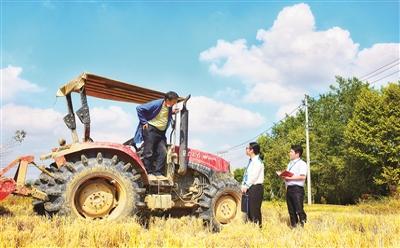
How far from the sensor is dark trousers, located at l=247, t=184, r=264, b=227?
26.7 feet

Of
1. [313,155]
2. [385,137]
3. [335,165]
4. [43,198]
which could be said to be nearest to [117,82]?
[43,198]

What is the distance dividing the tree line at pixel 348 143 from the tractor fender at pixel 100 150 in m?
26.1

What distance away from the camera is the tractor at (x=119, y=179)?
24.3ft

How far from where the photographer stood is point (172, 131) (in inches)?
363

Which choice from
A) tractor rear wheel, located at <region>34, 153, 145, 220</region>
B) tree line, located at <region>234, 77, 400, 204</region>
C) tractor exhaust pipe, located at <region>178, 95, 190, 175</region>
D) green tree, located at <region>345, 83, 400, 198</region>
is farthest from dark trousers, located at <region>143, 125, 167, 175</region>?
green tree, located at <region>345, 83, 400, 198</region>

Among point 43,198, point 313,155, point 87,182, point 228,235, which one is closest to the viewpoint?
point 228,235

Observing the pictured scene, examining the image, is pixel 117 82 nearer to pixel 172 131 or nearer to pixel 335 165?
pixel 172 131

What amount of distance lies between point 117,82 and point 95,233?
3816 millimetres

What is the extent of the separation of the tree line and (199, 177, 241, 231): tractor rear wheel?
2391 centimetres

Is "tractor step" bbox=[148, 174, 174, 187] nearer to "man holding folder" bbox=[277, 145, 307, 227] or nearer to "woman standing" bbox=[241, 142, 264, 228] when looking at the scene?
"woman standing" bbox=[241, 142, 264, 228]

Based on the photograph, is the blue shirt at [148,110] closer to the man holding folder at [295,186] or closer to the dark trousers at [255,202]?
the dark trousers at [255,202]

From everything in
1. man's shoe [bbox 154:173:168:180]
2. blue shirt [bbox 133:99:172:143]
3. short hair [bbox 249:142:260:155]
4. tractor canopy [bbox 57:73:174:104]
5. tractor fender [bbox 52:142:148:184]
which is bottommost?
man's shoe [bbox 154:173:168:180]

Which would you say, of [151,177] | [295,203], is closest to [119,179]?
[151,177]

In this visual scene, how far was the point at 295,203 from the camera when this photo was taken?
822 centimetres
